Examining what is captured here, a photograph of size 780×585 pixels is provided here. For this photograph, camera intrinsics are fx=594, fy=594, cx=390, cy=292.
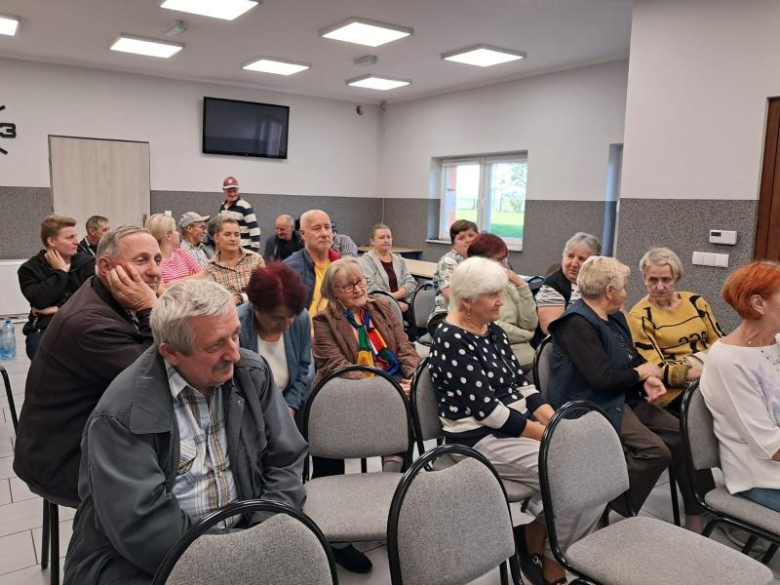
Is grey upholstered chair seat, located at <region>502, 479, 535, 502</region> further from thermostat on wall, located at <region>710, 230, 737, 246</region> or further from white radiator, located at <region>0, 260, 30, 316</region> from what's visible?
white radiator, located at <region>0, 260, 30, 316</region>

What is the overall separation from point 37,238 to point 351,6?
4.94 m

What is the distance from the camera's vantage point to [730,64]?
3957 millimetres

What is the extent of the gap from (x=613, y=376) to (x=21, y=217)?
7.21 metres

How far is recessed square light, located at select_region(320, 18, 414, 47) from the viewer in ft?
17.2

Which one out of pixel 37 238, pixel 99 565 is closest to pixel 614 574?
pixel 99 565

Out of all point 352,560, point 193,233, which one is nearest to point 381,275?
point 193,233

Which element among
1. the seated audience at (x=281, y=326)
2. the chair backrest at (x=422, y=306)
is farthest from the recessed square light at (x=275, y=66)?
the seated audience at (x=281, y=326)

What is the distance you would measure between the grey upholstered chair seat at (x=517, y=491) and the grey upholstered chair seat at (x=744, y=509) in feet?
2.13

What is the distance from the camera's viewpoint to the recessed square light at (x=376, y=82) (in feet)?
24.9

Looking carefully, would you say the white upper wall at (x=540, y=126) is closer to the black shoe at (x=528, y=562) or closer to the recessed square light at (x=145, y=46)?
the recessed square light at (x=145, y=46)

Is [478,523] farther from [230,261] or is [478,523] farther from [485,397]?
[230,261]

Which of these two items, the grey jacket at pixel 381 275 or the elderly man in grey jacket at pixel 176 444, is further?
the grey jacket at pixel 381 275

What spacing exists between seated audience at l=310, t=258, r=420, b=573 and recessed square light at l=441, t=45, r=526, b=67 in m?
4.04

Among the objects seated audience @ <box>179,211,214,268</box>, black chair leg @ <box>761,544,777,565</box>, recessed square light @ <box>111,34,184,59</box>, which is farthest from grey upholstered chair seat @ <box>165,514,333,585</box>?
recessed square light @ <box>111,34,184,59</box>
